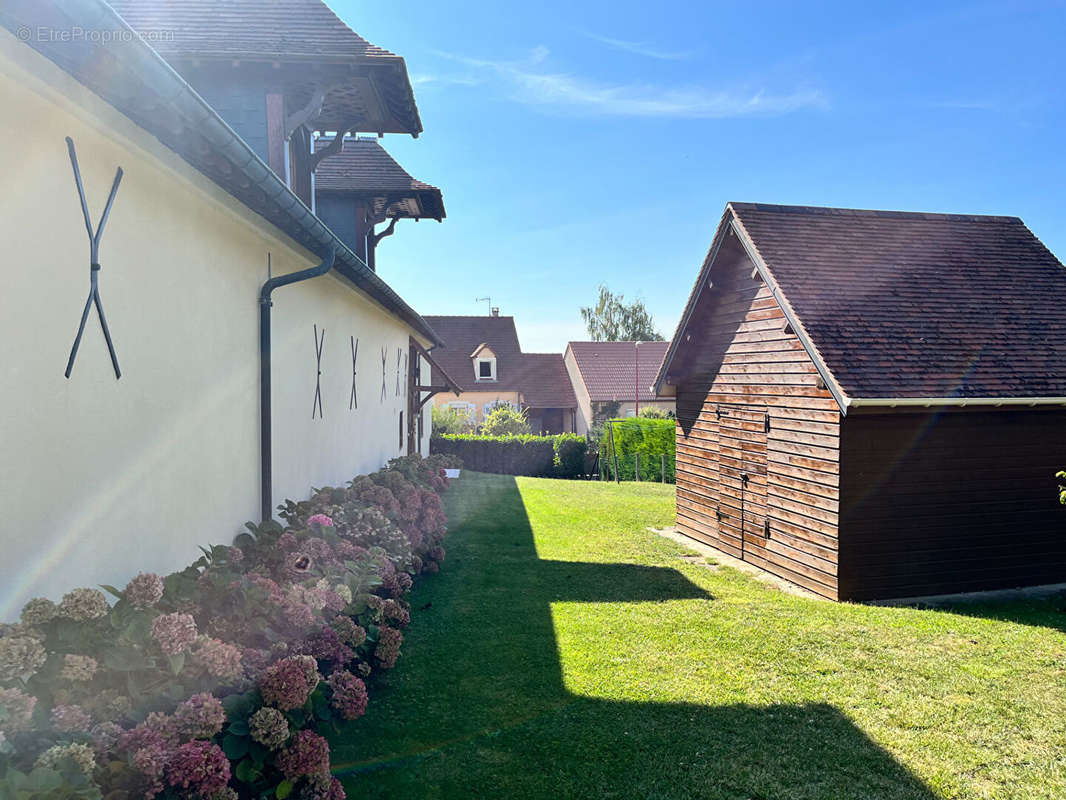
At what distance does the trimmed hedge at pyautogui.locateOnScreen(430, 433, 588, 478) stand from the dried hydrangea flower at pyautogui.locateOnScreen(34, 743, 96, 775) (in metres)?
23.1

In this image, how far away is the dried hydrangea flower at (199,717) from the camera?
2.44 metres

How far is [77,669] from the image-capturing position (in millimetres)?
2285

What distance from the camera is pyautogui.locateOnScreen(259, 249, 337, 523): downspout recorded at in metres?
5.21

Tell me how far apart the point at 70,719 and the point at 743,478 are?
10.0 meters

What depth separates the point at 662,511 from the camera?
15.5m

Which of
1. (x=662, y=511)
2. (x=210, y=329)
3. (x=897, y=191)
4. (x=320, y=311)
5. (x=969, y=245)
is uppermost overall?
(x=897, y=191)

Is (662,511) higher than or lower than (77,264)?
lower

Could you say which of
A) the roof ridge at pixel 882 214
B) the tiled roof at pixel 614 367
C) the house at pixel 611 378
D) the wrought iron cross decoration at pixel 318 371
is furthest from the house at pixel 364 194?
the tiled roof at pixel 614 367

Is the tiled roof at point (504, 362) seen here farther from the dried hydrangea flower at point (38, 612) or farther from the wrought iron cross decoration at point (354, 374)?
the dried hydrangea flower at point (38, 612)

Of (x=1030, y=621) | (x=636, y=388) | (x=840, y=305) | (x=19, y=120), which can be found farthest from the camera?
(x=636, y=388)

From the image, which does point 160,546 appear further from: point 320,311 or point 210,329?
point 320,311

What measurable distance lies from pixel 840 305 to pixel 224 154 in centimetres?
842

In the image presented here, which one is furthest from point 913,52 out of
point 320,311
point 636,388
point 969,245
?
point 636,388

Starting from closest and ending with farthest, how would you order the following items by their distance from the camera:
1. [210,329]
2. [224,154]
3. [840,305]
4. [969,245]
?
[224,154], [210,329], [840,305], [969,245]
